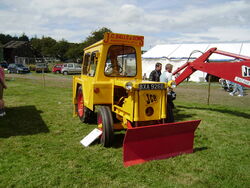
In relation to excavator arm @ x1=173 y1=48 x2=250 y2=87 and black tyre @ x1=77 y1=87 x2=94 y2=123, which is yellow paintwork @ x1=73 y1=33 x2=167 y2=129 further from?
excavator arm @ x1=173 y1=48 x2=250 y2=87

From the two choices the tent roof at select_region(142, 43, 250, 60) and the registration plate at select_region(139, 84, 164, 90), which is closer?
the registration plate at select_region(139, 84, 164, 90)

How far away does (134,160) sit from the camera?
401 cm

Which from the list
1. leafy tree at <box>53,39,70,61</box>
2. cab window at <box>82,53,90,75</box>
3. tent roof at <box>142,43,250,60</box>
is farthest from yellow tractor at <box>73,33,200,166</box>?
leafy tree at <box>53,39,70,61</box>

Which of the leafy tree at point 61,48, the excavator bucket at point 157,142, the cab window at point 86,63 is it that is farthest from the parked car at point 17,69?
the leafy tree at point 61,48

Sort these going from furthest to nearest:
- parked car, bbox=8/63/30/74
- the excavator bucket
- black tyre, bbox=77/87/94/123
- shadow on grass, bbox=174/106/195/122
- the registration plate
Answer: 1. parked car, bbox=8/63/30/74
2. shadow on grass, bbox=174/106/195/122
3. black tyre, bbox=77/87/94/123
4. the registration plate
5. the excavator bucket

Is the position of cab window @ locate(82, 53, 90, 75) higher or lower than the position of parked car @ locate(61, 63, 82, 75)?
lower

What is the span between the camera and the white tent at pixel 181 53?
72.7 ft

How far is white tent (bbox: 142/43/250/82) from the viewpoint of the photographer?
22172 mm

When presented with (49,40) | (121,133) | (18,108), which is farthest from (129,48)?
(49,40)

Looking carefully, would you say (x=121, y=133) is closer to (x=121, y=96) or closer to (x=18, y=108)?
(x=121, y=96)

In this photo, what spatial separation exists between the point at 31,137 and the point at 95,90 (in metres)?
1.90

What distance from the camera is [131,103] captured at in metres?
4.32

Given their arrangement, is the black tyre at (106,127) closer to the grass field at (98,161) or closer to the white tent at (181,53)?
the grass field at (98,161)

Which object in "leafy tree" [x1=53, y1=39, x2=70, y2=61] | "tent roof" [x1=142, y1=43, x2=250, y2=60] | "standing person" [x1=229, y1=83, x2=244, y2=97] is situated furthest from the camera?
"leafy tree" [x1=53, y1=39, x2=70, y2=61]
